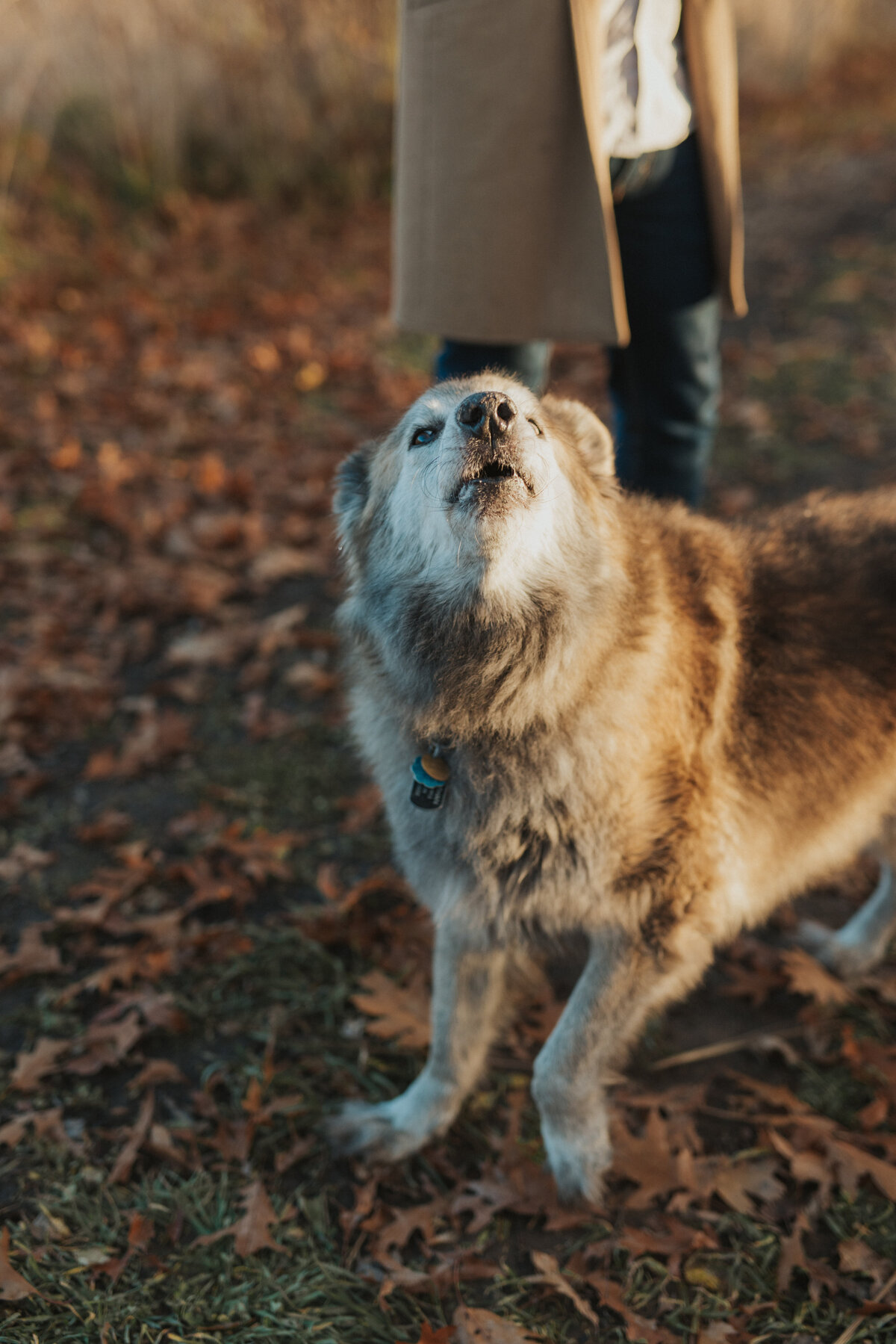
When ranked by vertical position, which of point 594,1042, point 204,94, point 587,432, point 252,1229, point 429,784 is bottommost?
point 252,1229

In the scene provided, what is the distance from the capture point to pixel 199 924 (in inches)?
Result: 118

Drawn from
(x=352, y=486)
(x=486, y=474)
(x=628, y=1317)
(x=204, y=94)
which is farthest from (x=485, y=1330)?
(x=204, y=94)

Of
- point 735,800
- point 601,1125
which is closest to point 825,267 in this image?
point 735,800

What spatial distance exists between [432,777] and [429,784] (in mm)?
19

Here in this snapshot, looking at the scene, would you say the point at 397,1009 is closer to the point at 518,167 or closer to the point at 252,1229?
the point at 252,1229

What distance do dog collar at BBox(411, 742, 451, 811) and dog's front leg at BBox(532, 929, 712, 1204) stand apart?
536 mm

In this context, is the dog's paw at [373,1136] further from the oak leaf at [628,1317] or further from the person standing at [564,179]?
the person standing at [564,179]

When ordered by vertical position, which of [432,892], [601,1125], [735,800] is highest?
[735,800]

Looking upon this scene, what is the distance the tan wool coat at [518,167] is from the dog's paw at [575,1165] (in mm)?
2234

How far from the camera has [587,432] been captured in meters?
2.25

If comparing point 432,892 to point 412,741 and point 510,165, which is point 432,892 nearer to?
point 412,741

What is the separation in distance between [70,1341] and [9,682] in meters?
2.65

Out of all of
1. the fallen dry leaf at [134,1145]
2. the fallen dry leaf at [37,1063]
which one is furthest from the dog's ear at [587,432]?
the fallen dry leaf at [37,1063]

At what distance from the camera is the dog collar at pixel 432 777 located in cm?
202
